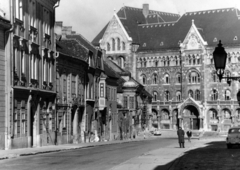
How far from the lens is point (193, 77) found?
4697 inches

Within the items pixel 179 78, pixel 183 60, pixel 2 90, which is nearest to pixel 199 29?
pixel 183 60

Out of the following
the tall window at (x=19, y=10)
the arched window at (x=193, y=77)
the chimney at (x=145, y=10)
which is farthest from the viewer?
the chimney at (x=145, y=10)

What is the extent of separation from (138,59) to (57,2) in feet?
253

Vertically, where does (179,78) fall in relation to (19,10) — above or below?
above

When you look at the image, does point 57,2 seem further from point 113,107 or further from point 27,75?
point 113,107

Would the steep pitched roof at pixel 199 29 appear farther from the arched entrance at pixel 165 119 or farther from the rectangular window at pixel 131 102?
the rectangular window at pixel 131 102

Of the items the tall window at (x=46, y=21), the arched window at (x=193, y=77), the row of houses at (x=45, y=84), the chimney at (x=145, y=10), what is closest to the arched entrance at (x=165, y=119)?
the arched window at (x=193, y=77)

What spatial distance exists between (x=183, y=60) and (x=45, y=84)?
7663 centimetres

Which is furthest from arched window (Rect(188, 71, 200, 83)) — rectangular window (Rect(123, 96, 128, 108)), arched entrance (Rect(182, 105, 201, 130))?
rectangular window (Rect(123, 96, 128, 108))

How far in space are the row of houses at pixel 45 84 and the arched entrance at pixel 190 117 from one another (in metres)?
48.2

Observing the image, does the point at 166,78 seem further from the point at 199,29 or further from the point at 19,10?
the point at 19,10

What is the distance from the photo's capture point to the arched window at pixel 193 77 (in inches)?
4678

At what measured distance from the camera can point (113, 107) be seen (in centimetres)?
7381

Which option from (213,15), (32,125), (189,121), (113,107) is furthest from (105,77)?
(213,15)
